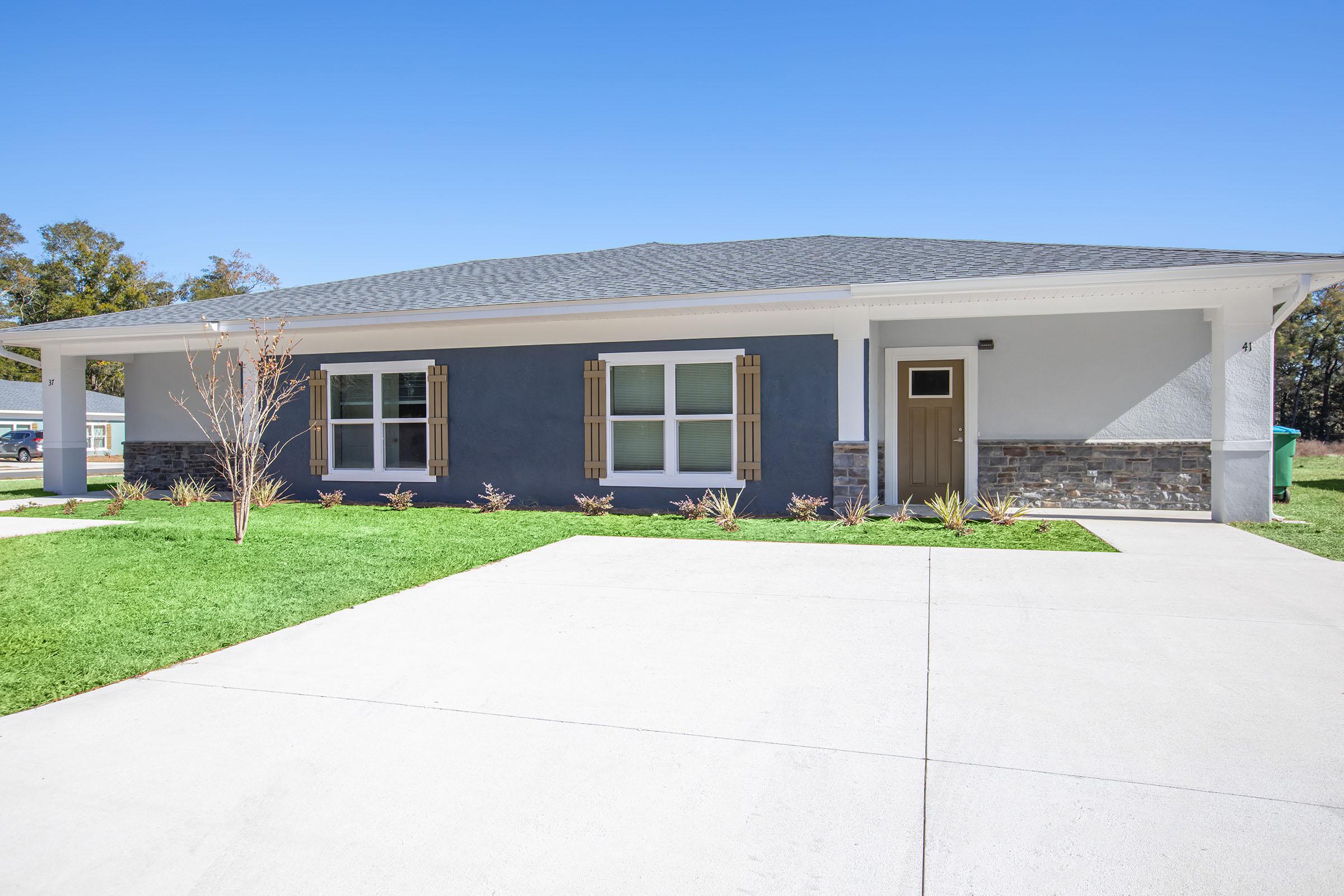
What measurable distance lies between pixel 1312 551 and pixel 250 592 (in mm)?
9038

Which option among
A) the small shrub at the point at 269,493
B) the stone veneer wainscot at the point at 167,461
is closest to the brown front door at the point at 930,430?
the small shrub at the point at 269,493

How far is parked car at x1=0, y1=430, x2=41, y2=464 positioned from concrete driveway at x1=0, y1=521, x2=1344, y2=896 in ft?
121

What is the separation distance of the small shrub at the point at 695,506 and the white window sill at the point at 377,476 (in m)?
3.90

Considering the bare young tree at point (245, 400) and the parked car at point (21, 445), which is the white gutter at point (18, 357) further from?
the parked car at point (21, 445)

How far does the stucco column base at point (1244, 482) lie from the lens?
8.87 m

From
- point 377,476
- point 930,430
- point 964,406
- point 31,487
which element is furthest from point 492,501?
point 31,487

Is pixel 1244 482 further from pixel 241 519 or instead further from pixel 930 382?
pixel 241 519

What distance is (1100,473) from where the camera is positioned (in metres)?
10.9

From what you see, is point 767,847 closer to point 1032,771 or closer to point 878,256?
point 1032,771

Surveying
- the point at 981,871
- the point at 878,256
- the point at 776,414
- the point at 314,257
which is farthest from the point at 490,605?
the point at 314,257

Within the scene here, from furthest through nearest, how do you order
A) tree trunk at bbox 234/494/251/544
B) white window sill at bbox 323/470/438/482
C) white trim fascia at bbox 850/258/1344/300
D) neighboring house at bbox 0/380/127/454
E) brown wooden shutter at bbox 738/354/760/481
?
neighboring house at bbox 0/380/127/454, white window sill at bbox 323/470/438/482, brown wooden shutter at bbox 738/354/760/481, white trim fascia at bbox 850/258/1344/300, tree trunk at bbox 234/494/251/544

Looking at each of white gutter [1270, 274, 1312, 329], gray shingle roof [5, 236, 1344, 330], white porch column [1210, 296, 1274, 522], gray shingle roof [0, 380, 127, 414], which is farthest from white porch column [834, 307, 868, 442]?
gray shingle roof [0, 380, 127, 414]

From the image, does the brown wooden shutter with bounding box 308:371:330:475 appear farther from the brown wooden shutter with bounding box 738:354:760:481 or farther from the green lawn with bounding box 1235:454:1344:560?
the green lawn with bounding box 1235:454:1344:560

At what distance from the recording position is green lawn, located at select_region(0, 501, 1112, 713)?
414 centimetres
